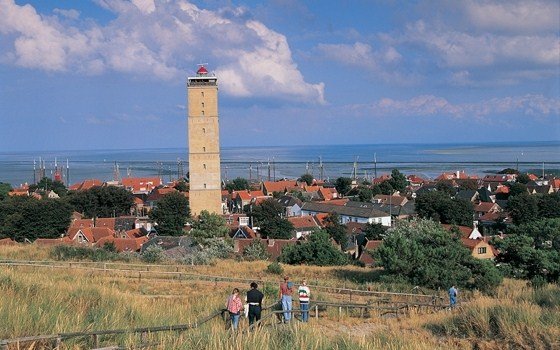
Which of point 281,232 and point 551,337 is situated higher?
point 551,337

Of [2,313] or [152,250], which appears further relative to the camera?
[152,250]

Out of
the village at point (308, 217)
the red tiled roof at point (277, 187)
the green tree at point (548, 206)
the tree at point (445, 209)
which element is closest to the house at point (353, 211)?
the village at point (308, 217)

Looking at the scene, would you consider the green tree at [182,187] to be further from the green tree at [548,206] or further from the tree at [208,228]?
the green tree at [548,206]

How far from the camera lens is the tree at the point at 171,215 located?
118ft

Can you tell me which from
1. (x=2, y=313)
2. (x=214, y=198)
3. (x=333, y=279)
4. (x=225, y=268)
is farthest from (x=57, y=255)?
(x=214, y=198)

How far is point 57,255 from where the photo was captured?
63.9 feet

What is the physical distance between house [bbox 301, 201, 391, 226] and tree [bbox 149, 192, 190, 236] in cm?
1816

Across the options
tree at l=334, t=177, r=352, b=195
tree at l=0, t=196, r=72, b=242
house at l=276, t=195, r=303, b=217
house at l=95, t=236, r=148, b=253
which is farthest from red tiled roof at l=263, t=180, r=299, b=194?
house at l=95, t=236, r=148, b=253

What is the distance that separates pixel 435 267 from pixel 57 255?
43.8 ft

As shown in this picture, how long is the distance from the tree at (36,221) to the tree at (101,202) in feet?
35.9

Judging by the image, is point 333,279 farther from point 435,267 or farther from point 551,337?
point 551,337

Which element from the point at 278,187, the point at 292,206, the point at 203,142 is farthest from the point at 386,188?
the point at 203,142

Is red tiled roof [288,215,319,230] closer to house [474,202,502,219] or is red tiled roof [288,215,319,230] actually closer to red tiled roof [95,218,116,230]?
red tiled roof [95,218,116,230]

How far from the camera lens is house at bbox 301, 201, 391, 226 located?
4962cm
